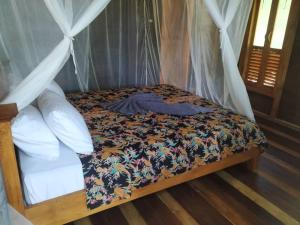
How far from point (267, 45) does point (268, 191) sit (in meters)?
2.72

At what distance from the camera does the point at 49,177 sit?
1524 millimetres

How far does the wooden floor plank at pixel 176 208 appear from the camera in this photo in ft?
6.31

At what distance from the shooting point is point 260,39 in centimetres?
428

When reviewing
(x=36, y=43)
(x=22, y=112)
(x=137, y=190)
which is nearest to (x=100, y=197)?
(x=137, y=190)

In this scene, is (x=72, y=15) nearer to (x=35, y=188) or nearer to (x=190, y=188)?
(x=35, y=188)

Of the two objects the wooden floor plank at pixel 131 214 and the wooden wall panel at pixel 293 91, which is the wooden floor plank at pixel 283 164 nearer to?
the wooden wall panel at pixel 293 91

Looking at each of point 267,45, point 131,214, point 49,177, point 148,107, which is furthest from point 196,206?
point 267,45

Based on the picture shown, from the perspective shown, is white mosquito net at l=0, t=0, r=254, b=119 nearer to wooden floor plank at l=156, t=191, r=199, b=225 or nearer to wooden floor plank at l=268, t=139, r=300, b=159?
wooden floor plank at l=268, t=139, r=300, b=159

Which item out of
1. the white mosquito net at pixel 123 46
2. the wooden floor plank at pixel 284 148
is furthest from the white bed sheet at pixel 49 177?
the wooden floor plank at pixel 284 148

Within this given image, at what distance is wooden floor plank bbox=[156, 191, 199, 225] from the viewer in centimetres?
192

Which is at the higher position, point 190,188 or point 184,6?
point 184,6

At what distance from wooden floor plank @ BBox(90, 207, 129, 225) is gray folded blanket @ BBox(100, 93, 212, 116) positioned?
938 mm

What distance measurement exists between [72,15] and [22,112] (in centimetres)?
74

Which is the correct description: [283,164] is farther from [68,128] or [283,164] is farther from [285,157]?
[68,128]
